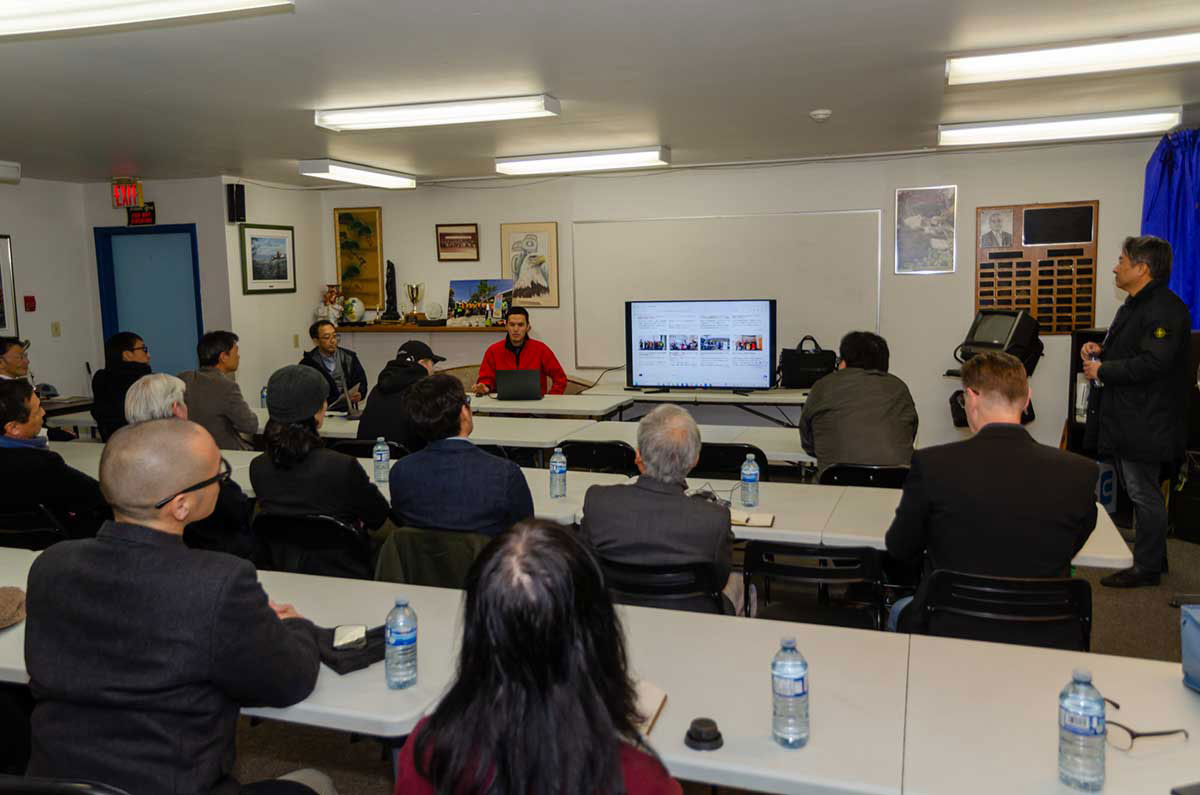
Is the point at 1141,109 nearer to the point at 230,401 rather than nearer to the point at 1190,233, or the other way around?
the point at 1190,233

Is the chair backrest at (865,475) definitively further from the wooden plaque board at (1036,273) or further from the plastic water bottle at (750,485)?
the wooden plaque board at (1036,273)

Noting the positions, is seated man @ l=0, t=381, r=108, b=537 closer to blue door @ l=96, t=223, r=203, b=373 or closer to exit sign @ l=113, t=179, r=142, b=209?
exit sign @ l=113, t=179, r=142, b=209

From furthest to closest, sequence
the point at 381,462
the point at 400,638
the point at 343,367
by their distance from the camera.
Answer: the point at 343,367 < the point at 381,462 < the point at 400,638

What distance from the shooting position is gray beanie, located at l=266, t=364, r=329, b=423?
331cm

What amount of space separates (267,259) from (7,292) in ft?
6.94

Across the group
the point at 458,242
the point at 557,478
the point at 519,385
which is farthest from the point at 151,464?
the point at 458,242

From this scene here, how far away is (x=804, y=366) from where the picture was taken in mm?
6988

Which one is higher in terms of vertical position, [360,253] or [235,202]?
[235,202]

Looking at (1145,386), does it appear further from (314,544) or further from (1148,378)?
(314,544)

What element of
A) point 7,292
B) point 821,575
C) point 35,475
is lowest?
point 821,575

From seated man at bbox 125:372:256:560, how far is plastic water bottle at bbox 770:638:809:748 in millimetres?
2336

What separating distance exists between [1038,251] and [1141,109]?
1577 millimetres

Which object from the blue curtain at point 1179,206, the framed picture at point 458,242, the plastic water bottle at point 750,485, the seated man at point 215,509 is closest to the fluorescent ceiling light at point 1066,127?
the blue curtain at point 1179,206

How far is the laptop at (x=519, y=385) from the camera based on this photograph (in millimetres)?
6453
